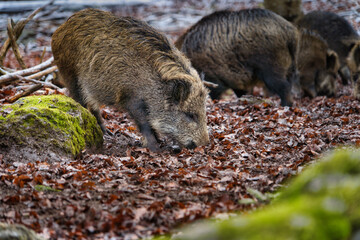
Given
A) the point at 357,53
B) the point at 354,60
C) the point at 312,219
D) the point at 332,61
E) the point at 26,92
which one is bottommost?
the point at 332,61

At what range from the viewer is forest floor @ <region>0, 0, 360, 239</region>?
3669 millimetres

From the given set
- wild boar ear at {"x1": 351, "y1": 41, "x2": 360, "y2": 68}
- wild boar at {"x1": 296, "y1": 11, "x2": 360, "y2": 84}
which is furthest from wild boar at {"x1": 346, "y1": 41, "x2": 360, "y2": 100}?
wild boar at {"x1": 296, "y1": 11, "x2": 360, "y2": 84}

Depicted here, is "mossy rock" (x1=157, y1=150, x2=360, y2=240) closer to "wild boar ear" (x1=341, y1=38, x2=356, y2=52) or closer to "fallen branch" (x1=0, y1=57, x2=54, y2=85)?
"fallen branch" (x1=0, y1=57, x2=54, y2=85)

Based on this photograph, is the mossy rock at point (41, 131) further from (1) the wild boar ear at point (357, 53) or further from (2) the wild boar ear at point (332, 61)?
(1) the wild boar ear at point (357, 53)

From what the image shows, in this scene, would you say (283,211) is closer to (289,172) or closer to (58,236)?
(58,236)

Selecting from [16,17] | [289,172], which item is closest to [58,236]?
[289,172]

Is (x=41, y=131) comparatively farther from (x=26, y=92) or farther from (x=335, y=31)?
(x=335, y=31)

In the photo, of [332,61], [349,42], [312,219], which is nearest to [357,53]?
[332,61]

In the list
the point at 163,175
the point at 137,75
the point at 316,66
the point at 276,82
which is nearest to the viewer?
the point at 163,175

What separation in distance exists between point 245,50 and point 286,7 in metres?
3.94

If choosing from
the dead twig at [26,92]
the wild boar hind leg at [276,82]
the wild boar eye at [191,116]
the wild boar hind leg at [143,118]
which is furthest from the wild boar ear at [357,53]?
the dead twig at [26,92]

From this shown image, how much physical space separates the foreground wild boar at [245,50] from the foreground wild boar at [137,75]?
3.30m

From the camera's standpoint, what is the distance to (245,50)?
9.52 m

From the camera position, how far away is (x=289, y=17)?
12.9 metres
